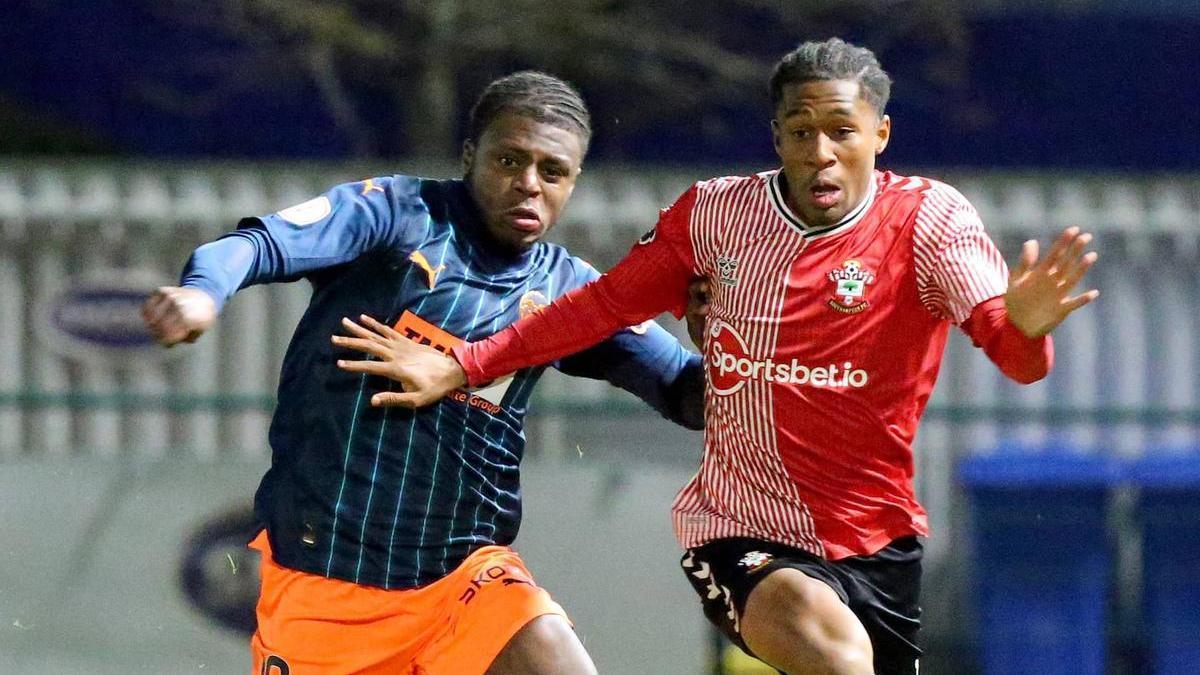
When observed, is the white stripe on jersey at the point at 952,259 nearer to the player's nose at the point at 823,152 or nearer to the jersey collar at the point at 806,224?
the jersey collar at the point at 806,224

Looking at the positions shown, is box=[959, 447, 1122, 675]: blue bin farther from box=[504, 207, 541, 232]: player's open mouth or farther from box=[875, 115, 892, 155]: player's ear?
box=[504, 207, 541, 232]: player's open mouth

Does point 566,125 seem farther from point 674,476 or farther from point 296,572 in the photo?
point 674,476

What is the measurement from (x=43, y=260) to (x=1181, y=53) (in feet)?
28.9

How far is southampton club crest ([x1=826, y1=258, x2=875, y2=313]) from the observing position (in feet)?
15.3

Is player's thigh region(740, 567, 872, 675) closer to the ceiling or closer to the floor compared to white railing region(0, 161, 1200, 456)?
closer to the floor

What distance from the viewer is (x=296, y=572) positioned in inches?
196

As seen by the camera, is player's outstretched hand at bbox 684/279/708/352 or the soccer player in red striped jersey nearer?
the soccer player in red striped jersey

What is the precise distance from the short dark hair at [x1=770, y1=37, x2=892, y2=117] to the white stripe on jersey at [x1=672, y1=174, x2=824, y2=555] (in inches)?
11.5

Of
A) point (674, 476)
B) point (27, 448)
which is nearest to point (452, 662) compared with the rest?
point (674, 476)

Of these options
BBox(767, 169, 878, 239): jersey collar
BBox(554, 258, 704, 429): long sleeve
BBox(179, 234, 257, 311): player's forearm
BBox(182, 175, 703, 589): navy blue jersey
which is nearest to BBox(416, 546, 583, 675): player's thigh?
BBox(182, 175, 703, 589): navy blue jersey

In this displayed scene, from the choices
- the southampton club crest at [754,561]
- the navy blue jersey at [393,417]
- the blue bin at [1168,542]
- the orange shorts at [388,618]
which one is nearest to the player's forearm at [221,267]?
the navy blue jersey at [393,417]

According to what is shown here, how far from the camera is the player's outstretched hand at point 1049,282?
4.26 metres

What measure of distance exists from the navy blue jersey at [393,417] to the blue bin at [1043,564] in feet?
12.2

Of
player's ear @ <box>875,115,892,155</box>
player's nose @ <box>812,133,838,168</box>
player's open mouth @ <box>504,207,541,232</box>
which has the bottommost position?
player's open mouth @ <box>504,207,541,232</box>
